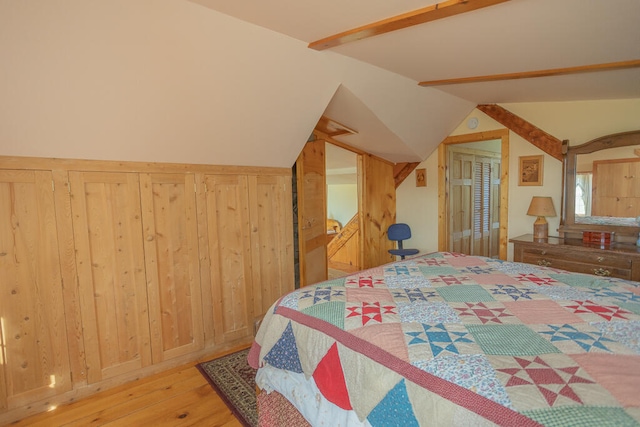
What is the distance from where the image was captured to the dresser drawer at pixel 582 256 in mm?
2758

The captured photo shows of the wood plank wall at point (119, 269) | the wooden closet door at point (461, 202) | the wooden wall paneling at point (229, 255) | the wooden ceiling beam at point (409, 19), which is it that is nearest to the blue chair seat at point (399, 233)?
the wooden closet door at point (461, 202)

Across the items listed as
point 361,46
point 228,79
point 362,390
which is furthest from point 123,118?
point 362,390

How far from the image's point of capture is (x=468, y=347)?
1271mm

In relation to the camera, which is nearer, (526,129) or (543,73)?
(543,73)

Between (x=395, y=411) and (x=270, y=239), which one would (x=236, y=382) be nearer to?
(x=270, y=239)

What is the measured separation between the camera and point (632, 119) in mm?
2977

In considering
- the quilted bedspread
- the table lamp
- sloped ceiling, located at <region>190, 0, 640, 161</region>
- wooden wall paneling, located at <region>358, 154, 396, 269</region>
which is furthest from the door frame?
the quilted bedspread

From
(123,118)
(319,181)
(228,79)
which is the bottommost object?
(319,181)

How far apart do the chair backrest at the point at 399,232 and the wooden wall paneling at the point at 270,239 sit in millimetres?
1869

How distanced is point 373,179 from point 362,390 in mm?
3847

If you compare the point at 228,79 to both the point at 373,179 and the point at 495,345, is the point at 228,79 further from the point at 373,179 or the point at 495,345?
the point at 373,179

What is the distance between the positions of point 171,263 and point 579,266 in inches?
138

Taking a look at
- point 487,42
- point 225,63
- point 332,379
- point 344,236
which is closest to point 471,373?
point 332,379

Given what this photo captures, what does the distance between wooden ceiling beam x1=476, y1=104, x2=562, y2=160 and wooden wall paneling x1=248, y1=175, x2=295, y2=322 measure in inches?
97.6
